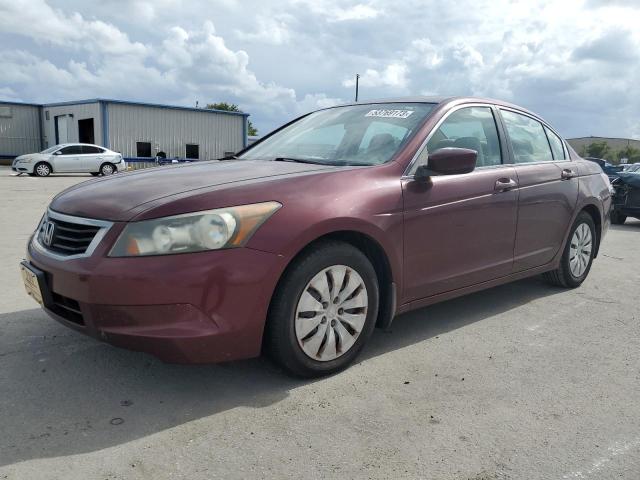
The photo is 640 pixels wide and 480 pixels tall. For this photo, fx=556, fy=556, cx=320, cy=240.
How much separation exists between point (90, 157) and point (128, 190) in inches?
887

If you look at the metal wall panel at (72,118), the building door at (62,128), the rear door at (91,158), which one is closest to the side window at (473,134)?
the rear door at (91,158)

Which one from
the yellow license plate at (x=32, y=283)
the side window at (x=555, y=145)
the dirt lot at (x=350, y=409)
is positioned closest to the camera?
the dirt lot at (x=350, y=409)

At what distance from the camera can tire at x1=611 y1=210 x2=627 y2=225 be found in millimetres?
10609

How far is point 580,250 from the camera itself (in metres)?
4.99

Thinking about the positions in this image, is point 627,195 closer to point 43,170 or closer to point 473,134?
point 473,134

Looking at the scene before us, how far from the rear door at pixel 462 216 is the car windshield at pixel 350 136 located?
205 millimetres

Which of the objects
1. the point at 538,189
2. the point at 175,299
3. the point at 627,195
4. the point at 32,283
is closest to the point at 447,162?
the point at 538,189

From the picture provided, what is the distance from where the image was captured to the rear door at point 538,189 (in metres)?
4.13

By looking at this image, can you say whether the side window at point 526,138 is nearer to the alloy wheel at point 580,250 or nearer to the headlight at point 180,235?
the alloy wheel at point 580,250

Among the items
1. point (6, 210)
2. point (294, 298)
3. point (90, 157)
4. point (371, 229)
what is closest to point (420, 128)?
point (371, 229)

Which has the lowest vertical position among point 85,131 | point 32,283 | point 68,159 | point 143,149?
point 32,283

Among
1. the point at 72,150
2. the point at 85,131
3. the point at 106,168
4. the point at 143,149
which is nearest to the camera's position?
the point at 72,150

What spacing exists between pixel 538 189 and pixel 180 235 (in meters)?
2.90

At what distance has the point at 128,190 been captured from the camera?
284 cm
